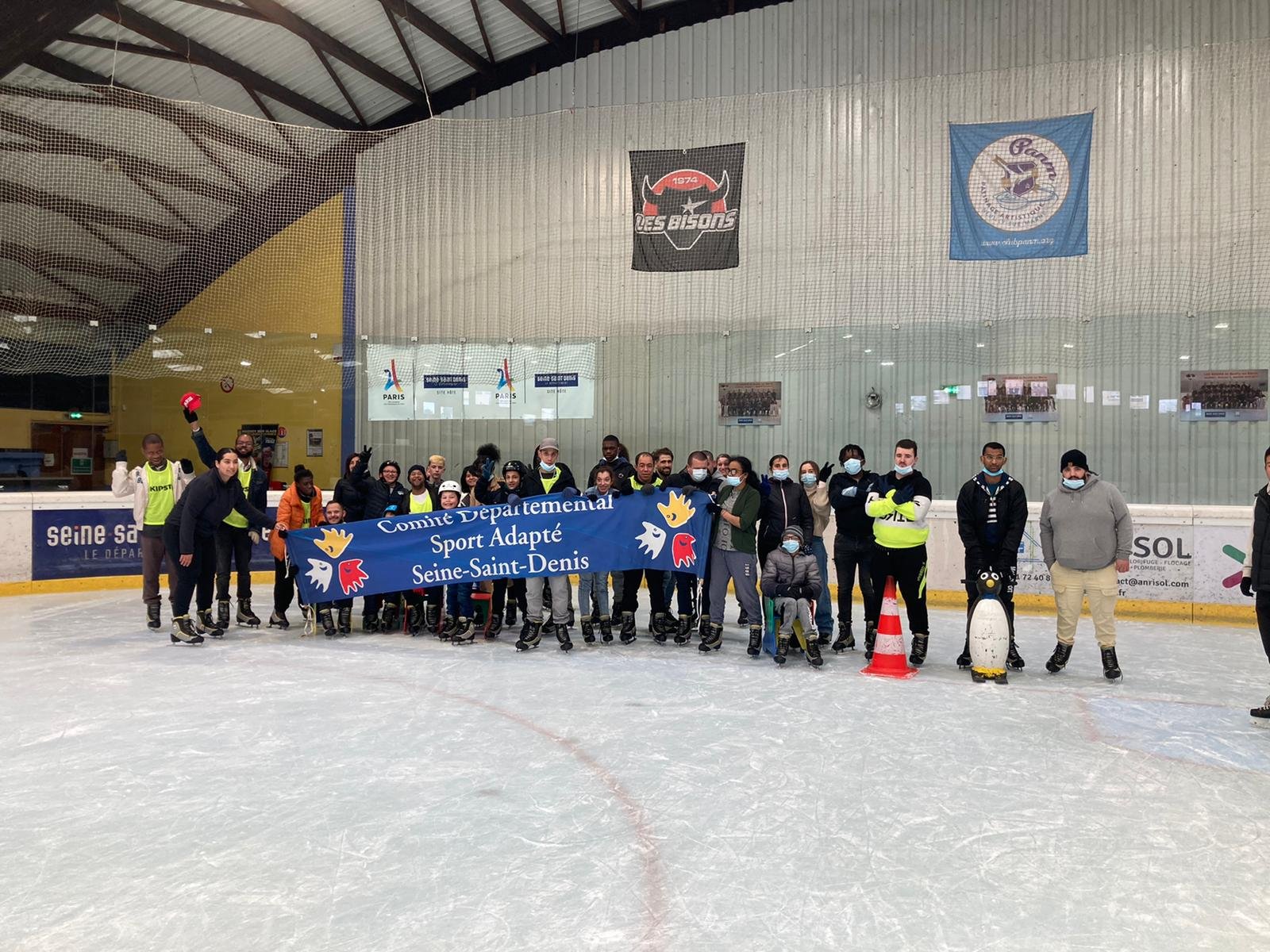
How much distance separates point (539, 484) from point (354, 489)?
1.66 metres

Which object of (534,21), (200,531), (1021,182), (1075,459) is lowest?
(200,531)

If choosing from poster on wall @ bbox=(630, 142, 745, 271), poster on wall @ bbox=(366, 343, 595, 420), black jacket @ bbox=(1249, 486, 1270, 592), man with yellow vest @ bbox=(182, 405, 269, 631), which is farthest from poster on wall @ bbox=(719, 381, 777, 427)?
black jacket @ bbox=(1249, 486, 1270, 592)

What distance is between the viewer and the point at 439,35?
12828mm

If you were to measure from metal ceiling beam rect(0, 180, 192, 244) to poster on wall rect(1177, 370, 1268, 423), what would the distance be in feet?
40.5

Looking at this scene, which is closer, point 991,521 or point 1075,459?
point 1075,459

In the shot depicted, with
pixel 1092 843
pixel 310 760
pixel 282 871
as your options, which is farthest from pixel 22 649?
pixel 1092 843

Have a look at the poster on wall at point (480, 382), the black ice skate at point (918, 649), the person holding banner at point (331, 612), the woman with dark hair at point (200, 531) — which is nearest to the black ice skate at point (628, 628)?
the black ice skate at point (918, 649)

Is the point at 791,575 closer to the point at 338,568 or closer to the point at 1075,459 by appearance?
the point at 1075,459

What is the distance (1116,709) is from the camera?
16.9 ft

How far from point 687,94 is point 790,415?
5.04 m

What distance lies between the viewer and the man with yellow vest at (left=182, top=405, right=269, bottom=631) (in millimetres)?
7496

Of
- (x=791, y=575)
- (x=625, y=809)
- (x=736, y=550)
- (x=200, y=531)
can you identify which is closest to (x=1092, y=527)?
(x=791, y=575)

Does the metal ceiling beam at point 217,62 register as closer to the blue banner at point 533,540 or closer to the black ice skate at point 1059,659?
the blue banner at point 533,540

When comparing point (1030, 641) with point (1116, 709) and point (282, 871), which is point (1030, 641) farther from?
point (282, 871)
